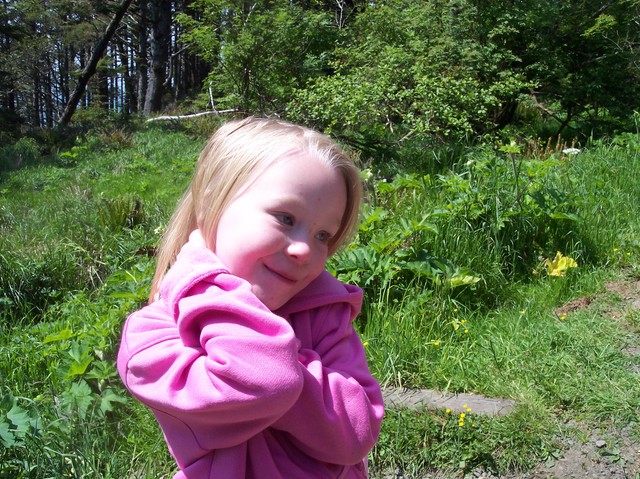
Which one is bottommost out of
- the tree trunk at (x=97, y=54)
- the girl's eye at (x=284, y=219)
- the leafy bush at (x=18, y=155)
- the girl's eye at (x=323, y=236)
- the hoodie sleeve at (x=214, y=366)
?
the leafy bush at (x=18, y=155)

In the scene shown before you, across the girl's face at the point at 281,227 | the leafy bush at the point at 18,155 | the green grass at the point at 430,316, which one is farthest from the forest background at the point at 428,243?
the girl's face at the point at 281,227

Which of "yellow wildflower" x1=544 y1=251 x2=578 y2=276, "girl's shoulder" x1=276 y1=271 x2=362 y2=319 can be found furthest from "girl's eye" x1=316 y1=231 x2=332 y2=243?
"yellow wildflower" x1=544 y1=251 x2=578 y2=276

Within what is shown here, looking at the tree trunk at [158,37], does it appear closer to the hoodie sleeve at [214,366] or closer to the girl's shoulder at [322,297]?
the girl's shoulder at [322,297]

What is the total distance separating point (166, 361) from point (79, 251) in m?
4.11

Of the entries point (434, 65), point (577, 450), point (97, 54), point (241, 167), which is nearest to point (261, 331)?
point (241, 167)

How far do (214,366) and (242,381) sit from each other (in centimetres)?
5

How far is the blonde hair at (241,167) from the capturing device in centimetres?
119

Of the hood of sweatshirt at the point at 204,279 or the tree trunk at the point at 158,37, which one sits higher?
the hood of sweatshirt at the point at 204,279

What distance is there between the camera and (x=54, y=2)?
23656 mm

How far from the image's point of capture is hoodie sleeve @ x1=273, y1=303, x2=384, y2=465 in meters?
1.05

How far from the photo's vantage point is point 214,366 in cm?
96

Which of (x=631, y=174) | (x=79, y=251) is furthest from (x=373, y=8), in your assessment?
(x=79, y=251)

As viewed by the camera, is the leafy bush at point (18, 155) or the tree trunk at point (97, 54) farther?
the tree trunk at point (97, 54)

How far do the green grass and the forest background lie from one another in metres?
0.01
